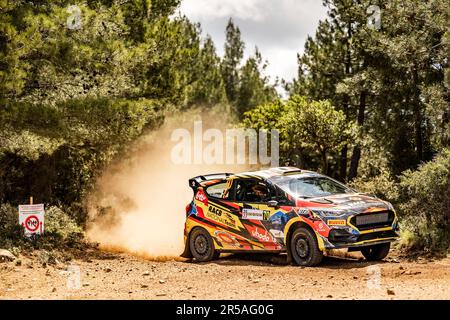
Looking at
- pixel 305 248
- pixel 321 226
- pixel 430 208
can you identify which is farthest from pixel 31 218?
pixel 430 208

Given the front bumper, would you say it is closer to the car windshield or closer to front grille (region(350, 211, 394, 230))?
front grille (region(350, 211, 394, 230))

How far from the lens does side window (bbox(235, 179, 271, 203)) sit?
13.4 meters

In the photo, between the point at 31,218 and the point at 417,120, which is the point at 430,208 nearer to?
the point at 31,218

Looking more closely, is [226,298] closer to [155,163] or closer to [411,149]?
[411,149]

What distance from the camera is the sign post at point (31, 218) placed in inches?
615

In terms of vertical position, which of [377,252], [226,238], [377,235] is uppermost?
[377,235]

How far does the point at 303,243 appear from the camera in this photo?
493 inches

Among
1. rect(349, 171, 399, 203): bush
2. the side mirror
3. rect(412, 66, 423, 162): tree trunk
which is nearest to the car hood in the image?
the side mirror

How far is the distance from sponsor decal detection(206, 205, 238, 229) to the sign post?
4281 mm

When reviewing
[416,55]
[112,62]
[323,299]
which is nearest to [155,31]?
[112,62]

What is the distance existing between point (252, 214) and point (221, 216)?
3.08 feet

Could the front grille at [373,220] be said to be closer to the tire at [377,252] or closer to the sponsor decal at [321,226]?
the sponsor decal at [321,226]

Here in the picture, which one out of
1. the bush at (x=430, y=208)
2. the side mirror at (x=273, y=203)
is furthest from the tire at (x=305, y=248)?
the bush at (x=430, y=208)

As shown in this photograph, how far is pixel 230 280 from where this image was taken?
11195 mm
